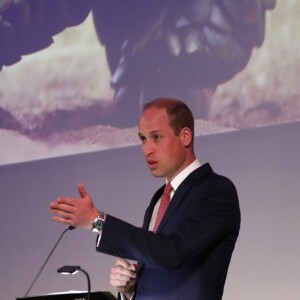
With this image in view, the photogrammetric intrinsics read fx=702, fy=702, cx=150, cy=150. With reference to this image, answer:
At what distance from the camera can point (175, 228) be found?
204 cm

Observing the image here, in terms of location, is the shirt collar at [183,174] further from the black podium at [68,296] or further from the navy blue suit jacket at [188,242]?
the black podium at [68,296]

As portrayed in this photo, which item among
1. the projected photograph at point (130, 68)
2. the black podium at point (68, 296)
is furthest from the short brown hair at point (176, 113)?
the projected photograph at point (130, 68)

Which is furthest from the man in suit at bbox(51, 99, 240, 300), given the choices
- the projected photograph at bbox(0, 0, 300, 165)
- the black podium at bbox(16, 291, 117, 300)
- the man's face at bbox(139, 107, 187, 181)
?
the projected photograph at bbox(0, 0, 300, 165)

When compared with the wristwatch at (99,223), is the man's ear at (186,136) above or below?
above

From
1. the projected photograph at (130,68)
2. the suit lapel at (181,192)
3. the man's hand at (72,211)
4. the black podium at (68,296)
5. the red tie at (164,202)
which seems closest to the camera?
the man's hand at (72,211)

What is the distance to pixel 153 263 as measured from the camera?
1.92 m

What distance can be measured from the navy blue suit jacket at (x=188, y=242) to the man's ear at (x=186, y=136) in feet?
0.29

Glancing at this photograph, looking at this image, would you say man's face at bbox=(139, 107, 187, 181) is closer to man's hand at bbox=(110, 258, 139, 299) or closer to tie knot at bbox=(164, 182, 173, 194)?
tie knot at bbox=(164, 182, 173, 194)

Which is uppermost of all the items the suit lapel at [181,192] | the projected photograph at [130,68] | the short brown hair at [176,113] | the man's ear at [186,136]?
the projected photograph at [130,68]

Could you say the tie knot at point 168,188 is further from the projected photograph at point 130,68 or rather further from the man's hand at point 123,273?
the projected photograph at point 130,68

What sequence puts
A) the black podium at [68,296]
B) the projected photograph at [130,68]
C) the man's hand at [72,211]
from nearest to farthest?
the man's hand at [72,211], the black podium at [68,296], the projected photograph at [130,68]

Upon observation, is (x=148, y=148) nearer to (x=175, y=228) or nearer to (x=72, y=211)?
(x=175, y=228)

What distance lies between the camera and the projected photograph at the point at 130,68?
3.46m

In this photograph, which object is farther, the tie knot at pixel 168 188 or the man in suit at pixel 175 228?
the tie knot at pixel 168 188
